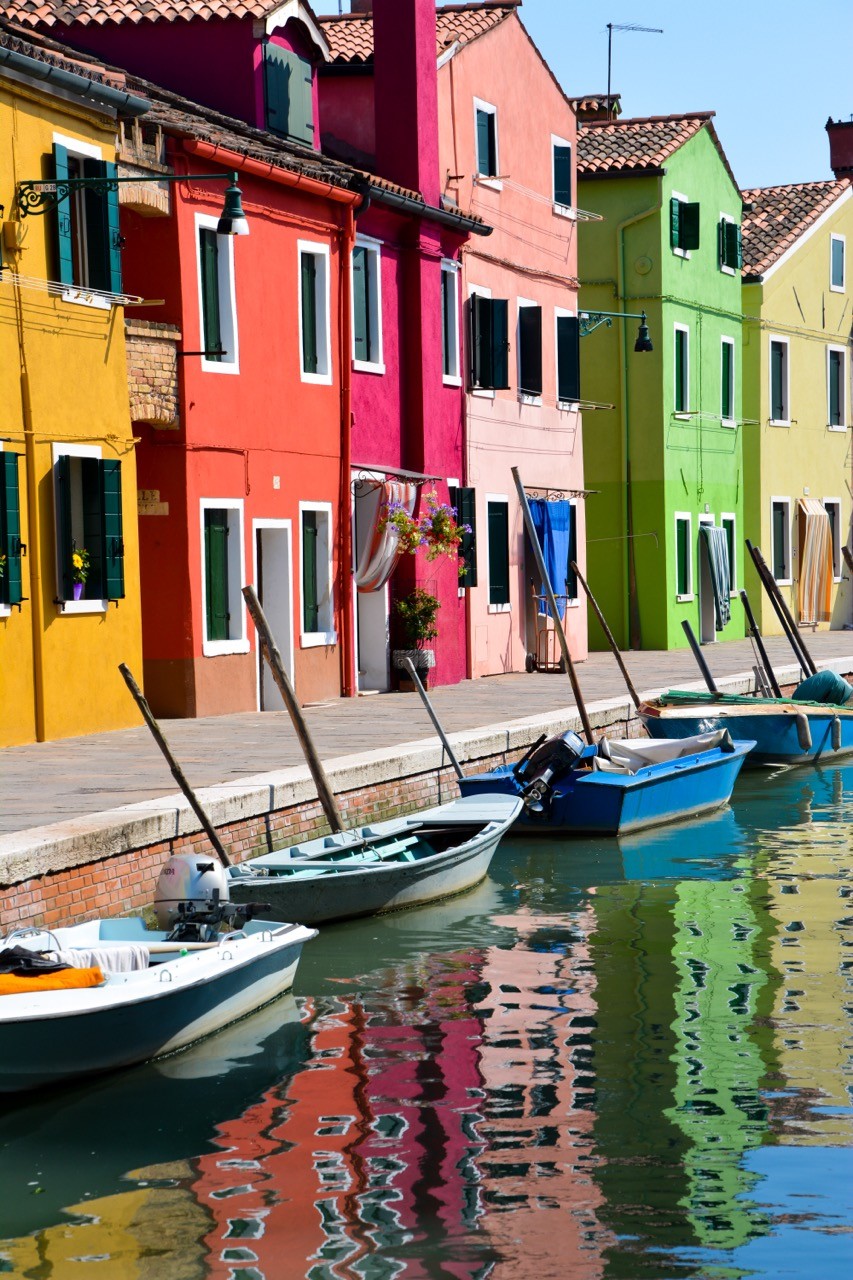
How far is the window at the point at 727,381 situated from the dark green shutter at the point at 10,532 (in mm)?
22411

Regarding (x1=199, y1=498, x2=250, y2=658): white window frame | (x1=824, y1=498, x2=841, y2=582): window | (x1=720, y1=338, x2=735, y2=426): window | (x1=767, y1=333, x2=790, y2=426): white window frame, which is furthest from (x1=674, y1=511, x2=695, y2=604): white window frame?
(x1=199, y1=498, x2=250, y2=658): white window frame

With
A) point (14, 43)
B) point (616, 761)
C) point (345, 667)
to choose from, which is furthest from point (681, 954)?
point (345, 667)

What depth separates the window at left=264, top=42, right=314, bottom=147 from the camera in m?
23.3

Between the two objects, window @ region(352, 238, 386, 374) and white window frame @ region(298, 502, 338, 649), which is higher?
window @ region(352, 238, 386, 374)

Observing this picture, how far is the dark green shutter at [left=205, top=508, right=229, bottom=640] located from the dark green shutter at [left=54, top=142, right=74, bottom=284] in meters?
3.42

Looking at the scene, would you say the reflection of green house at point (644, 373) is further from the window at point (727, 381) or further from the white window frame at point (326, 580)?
the white window frame at point (326, 580)

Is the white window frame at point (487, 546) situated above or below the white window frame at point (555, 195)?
below

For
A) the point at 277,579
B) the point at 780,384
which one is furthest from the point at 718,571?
the point at 277,579

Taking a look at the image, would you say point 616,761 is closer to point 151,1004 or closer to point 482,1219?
point 151,1004

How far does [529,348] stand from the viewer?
29734mm

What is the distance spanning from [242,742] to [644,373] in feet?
59.8

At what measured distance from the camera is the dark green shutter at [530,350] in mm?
29625

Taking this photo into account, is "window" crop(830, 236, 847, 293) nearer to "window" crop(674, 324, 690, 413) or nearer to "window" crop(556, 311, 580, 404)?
"window" crop(674, 324, 690, 413)

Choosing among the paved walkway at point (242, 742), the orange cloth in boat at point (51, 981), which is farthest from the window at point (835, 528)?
the orange cloth in boat at point (51, 981)
